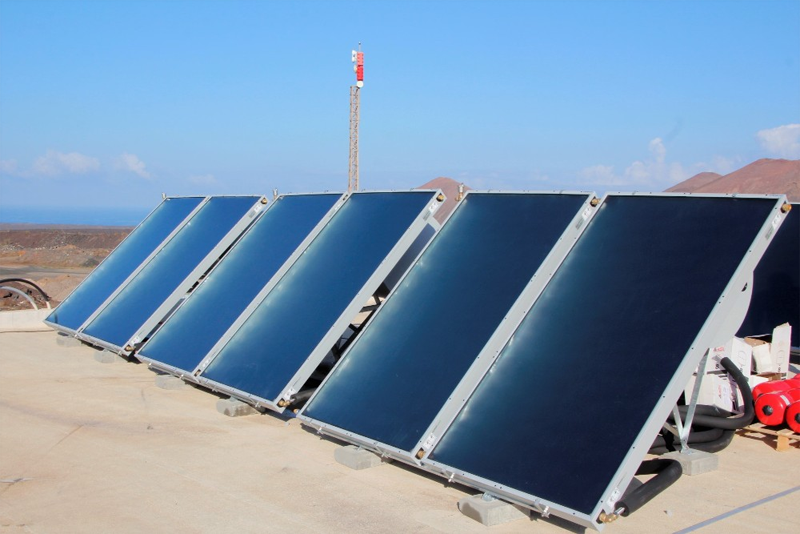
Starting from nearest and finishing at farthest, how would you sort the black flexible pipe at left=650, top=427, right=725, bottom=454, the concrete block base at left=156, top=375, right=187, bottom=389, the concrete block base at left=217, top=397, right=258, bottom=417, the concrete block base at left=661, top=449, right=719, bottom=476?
1. the concrete block base at left=661, top=449, right=719, bottom=476
2. the black flexible pipe at left=650, top=427, right=725, bottom=454
3. the concrete block base at left=217, top=397, right=258, bottom=417
4. the concrete block base at left=156, top=375, right=187, bottom=389

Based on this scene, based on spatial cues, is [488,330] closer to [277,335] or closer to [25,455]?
[277,335]

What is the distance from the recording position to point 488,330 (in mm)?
5809

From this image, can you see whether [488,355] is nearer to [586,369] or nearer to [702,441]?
[586,369]

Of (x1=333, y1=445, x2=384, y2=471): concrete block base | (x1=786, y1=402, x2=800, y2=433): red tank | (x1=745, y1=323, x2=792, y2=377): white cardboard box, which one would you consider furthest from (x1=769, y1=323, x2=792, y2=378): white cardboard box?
(x1=333, y1=445, x2=384, y2=471): concrete block base

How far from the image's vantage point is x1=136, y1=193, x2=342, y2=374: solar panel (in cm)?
862

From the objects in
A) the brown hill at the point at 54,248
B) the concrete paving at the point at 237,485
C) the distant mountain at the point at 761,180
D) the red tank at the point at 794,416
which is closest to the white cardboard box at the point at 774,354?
the red tank at the point at 794,416

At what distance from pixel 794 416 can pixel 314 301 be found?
176 inches

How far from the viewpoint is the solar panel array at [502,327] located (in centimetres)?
480

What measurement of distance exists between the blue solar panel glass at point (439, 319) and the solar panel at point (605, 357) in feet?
0.94

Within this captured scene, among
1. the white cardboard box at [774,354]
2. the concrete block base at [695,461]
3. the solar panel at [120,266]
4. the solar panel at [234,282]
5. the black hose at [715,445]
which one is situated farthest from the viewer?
the solar panel at [120,266]

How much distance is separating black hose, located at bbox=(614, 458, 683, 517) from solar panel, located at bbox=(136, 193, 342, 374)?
14.4 ft

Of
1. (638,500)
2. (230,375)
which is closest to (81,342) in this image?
(230,375)

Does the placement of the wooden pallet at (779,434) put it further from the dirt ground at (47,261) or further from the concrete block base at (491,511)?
the dirt ground at (47,261)

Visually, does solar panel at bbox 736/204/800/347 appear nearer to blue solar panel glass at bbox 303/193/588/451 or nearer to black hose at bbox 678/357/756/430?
black hose at bbox 678/357/756/430
